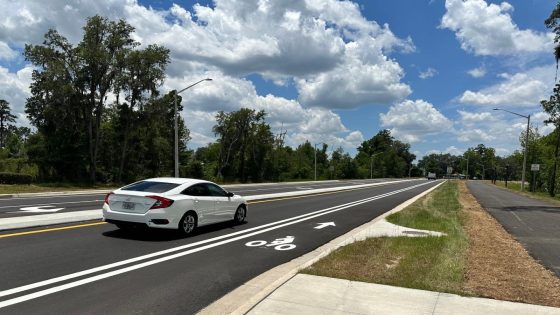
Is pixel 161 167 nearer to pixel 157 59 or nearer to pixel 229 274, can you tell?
pixel 157 59

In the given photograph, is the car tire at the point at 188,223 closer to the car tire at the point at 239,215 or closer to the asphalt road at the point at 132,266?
the asphalt road at the point at 132,266

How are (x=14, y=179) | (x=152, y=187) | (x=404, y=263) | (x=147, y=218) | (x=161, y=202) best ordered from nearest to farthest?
(x=404, y=263), (x=147, y=218), (x=161, y=202), (x=152, y=187), (x=14, y=179)

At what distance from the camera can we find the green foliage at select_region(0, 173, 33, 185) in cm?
3459

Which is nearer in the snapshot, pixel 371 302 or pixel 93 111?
pixel 371 302

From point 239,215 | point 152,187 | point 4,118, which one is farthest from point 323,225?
point 4,118

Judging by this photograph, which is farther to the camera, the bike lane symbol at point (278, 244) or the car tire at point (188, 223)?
the car tire at point (188, 223)

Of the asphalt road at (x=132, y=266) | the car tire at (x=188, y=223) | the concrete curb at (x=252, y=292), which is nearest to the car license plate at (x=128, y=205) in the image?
the asphalt road at (x=132, y=266)

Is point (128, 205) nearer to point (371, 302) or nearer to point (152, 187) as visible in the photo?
point (152, 187)

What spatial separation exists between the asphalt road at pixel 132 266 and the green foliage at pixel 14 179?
1039 inches

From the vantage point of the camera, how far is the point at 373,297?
6.36m

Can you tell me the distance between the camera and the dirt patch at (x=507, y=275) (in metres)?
6.79

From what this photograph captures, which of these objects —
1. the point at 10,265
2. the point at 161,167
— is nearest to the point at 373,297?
the point at 10,265

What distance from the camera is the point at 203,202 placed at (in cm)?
1239

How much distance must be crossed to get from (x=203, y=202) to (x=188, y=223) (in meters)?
0.83
